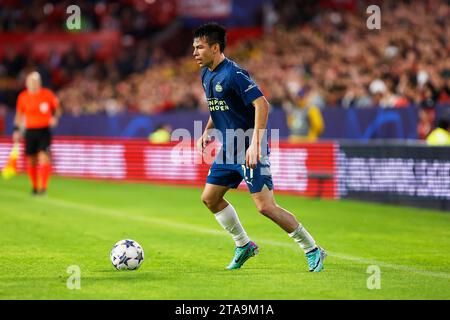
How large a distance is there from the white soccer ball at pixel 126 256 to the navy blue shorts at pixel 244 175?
104 cm

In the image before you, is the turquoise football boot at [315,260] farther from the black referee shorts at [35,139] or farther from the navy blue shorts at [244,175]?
the black referee shorts at [35,139]

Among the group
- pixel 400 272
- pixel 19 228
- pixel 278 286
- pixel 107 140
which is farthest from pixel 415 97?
pixel 278 286

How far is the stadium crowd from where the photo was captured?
22.2 metres

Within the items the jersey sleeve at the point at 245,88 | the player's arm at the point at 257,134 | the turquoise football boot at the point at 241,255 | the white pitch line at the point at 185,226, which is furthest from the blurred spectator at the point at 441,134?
the player's arm at the point at 257,134

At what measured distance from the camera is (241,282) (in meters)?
8.98

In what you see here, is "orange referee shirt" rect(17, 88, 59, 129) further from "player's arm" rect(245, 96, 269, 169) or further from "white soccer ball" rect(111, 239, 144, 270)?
"player's arm" rect(245, 96, 269, 169)

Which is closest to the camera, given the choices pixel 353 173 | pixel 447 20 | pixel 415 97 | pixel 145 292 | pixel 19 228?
pixel 145 292

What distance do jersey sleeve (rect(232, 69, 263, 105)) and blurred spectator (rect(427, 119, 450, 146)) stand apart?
9335mm

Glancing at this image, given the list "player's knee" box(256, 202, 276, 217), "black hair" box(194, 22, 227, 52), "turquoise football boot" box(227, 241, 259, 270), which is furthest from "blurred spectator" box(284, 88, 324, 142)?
Result: "player's knee" box(256, 202, 276, 217)

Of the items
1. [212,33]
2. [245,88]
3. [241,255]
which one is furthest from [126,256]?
[212,33]

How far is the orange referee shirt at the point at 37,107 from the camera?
65.5 feet

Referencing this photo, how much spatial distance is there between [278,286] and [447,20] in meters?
15.5
